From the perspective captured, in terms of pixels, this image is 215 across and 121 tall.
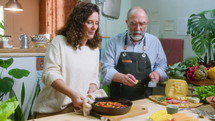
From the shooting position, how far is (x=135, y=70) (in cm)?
231

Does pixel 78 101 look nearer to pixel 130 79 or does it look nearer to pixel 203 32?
pixel 130 79

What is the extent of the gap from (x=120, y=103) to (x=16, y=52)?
1.91 metres

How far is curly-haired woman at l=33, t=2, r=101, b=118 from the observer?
1708 millimetres

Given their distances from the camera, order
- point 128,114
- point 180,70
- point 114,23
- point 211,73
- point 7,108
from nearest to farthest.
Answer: point 7,108, point 128,114, point 211,73, point 180,70, point 114,23

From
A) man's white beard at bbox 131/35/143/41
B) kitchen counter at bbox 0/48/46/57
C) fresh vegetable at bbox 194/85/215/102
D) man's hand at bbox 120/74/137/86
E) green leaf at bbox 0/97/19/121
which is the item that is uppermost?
man's white beard at bbox 131/35/143/41

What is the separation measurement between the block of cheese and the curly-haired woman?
24.6 inches

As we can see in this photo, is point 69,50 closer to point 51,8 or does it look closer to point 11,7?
point 11,7

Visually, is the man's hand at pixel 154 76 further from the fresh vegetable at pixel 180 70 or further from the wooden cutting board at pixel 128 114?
the wooden cutting board at pixel 128 114

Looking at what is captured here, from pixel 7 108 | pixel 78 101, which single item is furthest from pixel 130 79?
pixel 7 108

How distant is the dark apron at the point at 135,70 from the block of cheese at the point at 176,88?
0.35 meters

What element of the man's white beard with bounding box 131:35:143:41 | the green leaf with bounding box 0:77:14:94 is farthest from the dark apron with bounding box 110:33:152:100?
the green leaf with bounding box 0:77:14:94

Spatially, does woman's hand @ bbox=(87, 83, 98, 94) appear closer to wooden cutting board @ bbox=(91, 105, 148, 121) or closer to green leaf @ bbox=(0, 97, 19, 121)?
wooden cutting board @ bbox=(91, 105, 148, 121)

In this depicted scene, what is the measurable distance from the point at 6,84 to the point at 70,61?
4.36 feet

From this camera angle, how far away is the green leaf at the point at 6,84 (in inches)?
107
